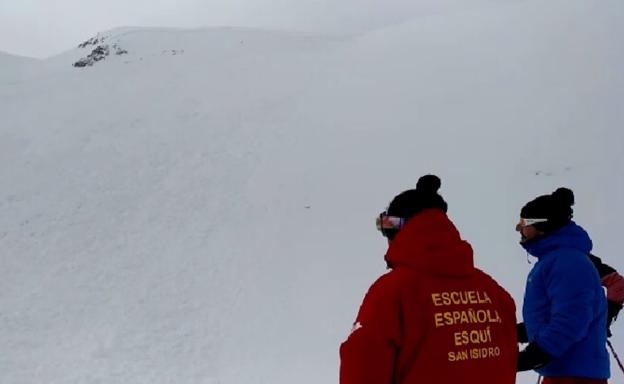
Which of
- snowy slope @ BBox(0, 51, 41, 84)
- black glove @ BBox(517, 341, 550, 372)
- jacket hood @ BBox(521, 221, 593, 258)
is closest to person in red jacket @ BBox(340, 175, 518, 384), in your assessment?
black glove @ BBox(517, 341, 550, 372)

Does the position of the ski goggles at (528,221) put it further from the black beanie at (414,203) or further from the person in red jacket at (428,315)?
the black beanie at (414,203)

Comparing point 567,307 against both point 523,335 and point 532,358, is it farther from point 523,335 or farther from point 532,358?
point 523,335

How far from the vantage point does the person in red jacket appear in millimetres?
2154

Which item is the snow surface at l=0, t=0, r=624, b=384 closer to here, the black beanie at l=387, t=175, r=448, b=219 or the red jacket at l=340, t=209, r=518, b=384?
the red jacket at l=340, t=209, r=518, b=384

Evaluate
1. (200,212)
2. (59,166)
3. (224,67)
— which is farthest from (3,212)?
(224,67)

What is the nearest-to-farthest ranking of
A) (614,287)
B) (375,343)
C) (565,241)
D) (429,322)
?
(375,343), (429,322), (565,241), (614,287)

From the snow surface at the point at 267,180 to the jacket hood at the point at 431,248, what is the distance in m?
5.78

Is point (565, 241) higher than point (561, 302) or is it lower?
higher

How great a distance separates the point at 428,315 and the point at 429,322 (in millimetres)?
23

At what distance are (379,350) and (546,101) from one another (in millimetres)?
15800

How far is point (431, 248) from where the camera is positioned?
2342mm

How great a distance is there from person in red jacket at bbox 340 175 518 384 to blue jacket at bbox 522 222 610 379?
0.96 metres

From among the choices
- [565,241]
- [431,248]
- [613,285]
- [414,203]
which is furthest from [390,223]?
[613,285]

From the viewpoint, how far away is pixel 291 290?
10.4 meters
